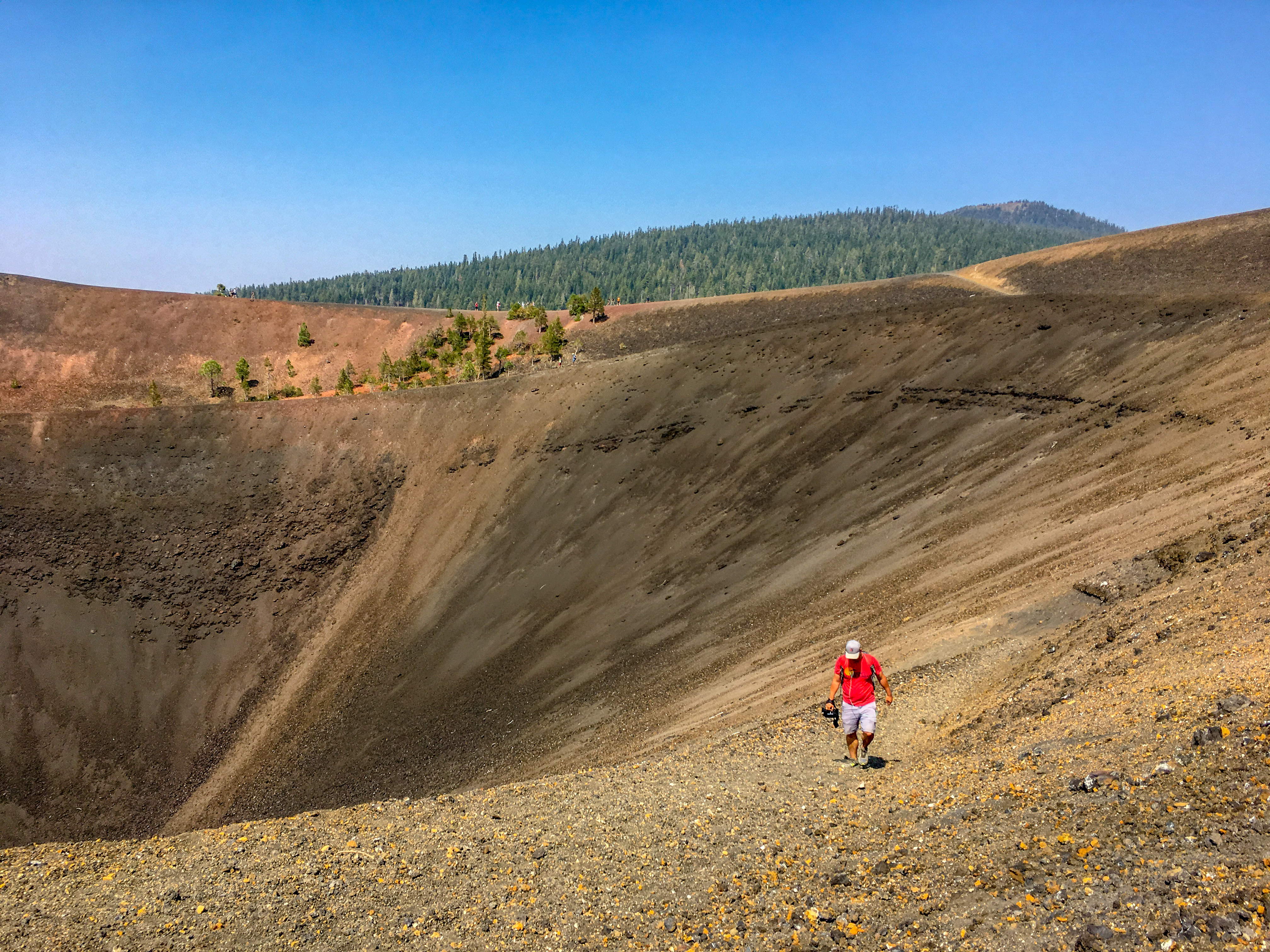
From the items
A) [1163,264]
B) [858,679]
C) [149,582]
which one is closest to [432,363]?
[149,582]

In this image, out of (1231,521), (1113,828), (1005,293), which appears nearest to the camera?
(1113,828)

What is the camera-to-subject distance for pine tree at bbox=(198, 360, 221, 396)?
2298 inches

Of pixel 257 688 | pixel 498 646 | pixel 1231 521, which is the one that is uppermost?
pixel 1231 521

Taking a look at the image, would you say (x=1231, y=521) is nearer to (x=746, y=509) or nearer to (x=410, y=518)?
(x=746, y=509)

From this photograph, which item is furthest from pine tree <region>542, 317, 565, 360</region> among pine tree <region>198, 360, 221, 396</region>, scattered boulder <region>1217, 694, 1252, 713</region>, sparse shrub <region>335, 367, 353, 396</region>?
scattered boulder <region>1217, 694, 1252, 713</region>

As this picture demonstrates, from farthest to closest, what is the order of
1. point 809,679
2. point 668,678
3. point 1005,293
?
1. point 1005,293
2. point 668,678
3. point 809,679

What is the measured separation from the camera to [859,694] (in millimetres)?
10594

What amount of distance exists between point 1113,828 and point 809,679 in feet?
33.4

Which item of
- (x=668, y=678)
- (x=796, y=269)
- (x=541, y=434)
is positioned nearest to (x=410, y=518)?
(x=541, y=434)

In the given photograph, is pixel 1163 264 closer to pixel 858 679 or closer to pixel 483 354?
pixel 483 354

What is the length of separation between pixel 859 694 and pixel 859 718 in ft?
1.32

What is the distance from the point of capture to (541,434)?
128 ft

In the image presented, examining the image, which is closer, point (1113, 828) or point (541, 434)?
point (1113, 828)

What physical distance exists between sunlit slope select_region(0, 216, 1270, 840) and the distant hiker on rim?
5305 mm
